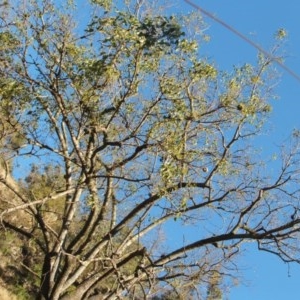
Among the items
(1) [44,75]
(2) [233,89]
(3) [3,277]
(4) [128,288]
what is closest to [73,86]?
(1) [44,75]

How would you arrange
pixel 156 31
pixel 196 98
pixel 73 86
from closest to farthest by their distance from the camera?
pixel 156 31
pixel 73 86
pixel 196 98

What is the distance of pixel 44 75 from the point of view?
1184 cm

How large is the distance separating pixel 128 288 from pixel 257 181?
416 centimetres

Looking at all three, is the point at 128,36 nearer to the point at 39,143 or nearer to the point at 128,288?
the point at 39,143

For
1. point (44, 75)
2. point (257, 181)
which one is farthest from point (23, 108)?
point (257, 181)

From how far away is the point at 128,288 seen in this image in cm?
1332

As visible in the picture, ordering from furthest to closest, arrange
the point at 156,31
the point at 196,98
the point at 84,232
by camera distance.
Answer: the point at 84,232
the point at 196,98
the point at 156,31

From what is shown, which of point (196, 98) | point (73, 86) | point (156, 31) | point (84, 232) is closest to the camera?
point (156, 31)

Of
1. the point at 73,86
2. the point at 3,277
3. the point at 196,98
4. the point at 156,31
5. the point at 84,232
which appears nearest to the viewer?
the point at 156,31

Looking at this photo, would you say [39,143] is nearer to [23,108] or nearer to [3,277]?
[23,108]

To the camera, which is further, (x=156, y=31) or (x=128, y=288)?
(x=128, y=288)

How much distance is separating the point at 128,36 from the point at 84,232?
5512mm

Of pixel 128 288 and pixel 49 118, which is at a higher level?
pixel 49 118

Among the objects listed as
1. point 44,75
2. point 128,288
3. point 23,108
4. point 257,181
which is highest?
point 257,181
